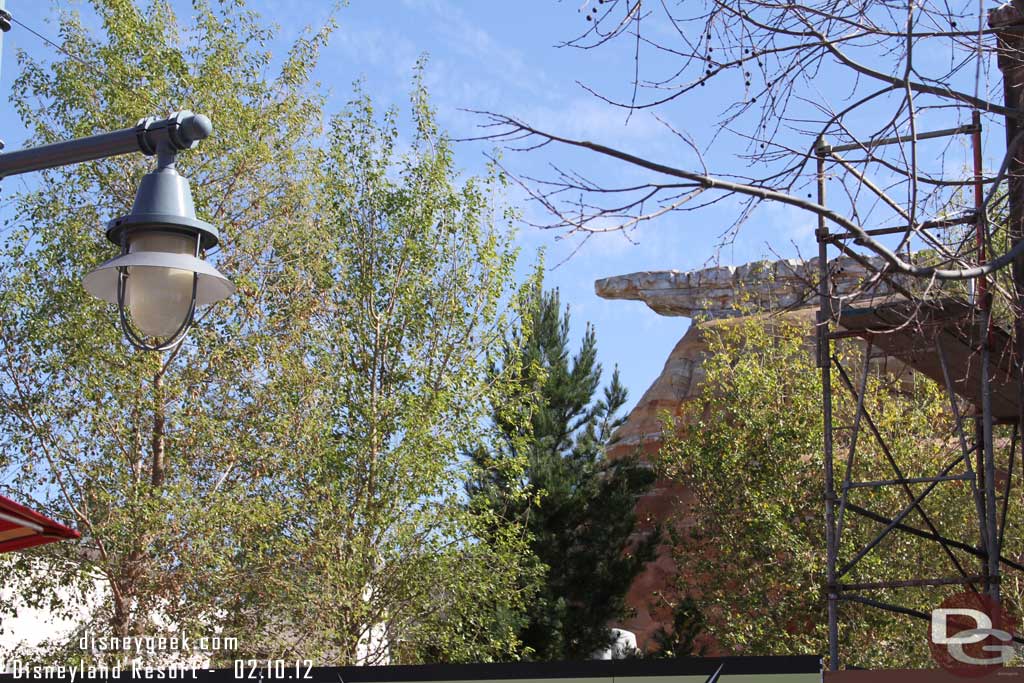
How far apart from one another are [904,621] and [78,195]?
12.6 meters

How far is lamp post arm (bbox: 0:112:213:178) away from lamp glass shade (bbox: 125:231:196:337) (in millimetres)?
270

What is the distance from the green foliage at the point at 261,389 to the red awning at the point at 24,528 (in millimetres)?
6330

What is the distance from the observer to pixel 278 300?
543 inches

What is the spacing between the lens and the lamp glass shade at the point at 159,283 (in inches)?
142

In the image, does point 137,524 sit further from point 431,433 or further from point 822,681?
point 822,681

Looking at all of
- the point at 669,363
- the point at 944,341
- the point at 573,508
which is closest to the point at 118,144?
the point at 944,341

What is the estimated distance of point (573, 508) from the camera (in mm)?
20953

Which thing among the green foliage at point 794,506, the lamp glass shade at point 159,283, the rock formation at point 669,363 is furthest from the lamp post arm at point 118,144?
the rock formation at point 669,363

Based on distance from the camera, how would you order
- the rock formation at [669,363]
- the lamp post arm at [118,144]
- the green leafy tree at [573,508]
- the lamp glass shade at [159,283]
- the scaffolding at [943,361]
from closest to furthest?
the lamp post arm at [118,144] < the lamp glass shade at [159,283] < the scaffolding at [943,361] < the green leafy tree at [573,508] < the rock formation at [669,363]

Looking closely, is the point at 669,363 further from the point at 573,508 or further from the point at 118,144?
the point at 118,144

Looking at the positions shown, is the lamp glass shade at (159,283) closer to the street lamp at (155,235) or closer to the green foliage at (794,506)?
the street lamp at (155,235)

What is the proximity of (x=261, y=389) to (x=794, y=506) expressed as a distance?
8.87m

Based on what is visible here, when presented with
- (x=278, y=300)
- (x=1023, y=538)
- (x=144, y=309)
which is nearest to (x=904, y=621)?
(x=1023, y=538)

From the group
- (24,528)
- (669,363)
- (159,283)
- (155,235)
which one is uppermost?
(669,363)
